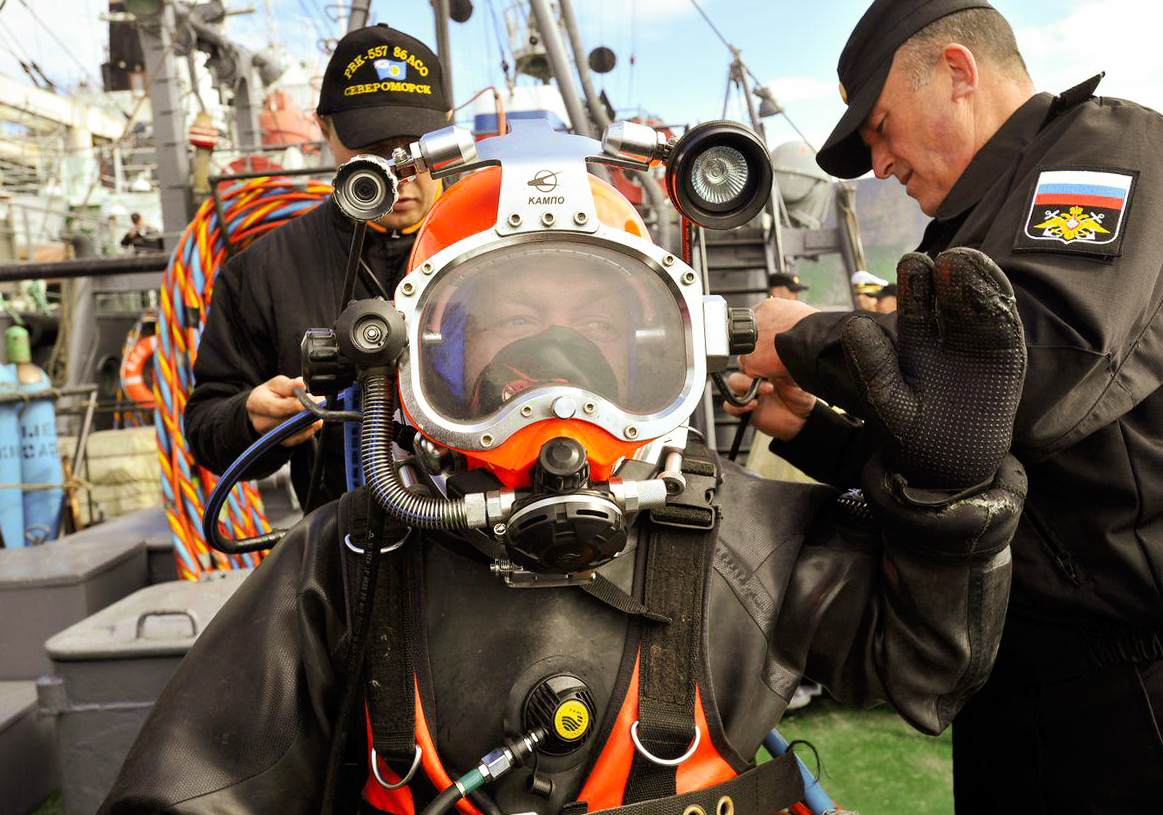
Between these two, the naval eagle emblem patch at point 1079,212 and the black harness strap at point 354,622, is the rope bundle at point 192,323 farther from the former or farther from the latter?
A: the naval eagle emblem patch at point 1079,212

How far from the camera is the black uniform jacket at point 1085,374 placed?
4.02 ft

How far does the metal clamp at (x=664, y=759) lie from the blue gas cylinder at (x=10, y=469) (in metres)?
6.27

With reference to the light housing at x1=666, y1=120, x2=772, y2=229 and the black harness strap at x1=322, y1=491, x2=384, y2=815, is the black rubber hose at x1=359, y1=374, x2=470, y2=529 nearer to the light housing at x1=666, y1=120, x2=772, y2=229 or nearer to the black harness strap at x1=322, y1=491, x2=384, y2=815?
the black harness strap at x1=322, y1=491, x2=384, y2=815

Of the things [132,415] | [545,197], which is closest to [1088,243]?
[545,197]

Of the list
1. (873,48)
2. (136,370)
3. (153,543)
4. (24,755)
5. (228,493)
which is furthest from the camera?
(136,370)

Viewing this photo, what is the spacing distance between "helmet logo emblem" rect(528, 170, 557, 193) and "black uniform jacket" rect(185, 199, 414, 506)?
35.5 inches

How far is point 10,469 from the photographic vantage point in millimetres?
6250

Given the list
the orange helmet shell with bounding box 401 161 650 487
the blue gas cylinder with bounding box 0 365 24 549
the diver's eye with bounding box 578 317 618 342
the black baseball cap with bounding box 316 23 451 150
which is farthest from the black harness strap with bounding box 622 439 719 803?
the blue gas cylinder with bounding box 0 365 24 549

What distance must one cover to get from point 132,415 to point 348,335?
10.5 m

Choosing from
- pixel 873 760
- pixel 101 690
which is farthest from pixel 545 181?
pixel 873 760

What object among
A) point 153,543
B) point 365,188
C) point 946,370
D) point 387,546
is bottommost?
point 153,543

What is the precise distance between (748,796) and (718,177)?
83 cm

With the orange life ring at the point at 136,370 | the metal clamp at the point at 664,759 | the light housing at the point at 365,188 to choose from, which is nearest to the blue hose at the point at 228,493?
the light housing at the point at 365,188

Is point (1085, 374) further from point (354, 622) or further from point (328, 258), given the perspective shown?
point (328, 258)
